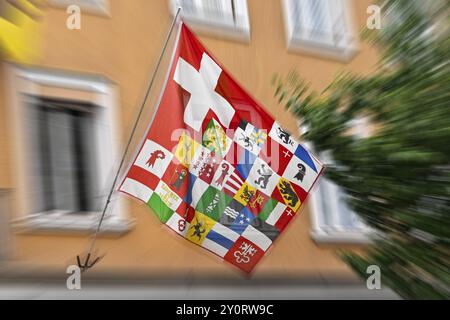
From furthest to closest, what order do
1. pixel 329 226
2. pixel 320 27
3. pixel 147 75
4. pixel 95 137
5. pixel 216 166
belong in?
pixel 320 27
pixel 329 226
pixel 147 75
pixel 95 137
pixel 216 166

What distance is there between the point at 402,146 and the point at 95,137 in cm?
259

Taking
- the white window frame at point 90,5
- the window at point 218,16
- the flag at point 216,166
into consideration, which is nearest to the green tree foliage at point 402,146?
the flag at point 216,166

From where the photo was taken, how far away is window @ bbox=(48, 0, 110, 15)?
411 cm

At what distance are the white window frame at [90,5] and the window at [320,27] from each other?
189 centimetres

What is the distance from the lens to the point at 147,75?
4398mm

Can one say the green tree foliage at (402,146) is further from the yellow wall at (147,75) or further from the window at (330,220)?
the window at (330,220)

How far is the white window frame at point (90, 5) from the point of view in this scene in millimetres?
4109

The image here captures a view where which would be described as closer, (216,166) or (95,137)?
(216,166)

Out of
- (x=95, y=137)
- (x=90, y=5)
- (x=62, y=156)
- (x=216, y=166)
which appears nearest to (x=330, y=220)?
(x=216, y=166)

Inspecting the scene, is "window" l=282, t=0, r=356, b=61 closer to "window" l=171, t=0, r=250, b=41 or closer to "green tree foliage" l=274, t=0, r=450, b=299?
"window" l=171, t=0, r=250, b=41

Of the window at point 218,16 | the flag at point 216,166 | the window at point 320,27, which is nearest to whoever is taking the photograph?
the flag at point 216,166

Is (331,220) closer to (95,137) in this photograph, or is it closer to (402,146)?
(402,146)

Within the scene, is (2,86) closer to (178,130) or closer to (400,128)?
(178,130)
